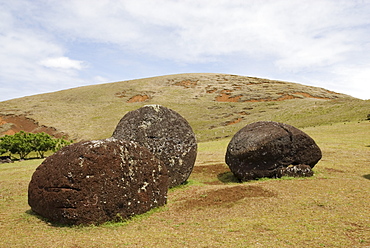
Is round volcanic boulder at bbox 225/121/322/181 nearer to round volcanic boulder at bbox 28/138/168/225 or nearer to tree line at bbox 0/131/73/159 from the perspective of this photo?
round volcanic boulder at bbox 28/138/168/225

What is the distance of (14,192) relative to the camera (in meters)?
13.8

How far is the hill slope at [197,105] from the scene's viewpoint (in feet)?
163

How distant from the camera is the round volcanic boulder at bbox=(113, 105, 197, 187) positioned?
525 inches

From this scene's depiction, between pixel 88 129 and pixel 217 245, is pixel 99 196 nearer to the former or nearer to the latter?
pixel 217 245

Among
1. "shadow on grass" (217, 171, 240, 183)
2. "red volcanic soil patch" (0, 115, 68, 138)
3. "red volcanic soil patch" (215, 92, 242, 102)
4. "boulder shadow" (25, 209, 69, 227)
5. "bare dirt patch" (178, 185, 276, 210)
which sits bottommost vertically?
"shadow on grass" (217, 171, 240, 183)

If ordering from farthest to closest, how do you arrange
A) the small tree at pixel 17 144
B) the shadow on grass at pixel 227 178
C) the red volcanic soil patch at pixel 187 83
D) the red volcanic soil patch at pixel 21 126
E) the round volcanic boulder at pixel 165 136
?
the red volcanic soil patch at pixel 187 83, the red volcanic soil patch at pixel 21 126, the small tree at pixel 17 144, the shadow on grass at pixel 227 178, the round volcanic boulder at pixel 165 136

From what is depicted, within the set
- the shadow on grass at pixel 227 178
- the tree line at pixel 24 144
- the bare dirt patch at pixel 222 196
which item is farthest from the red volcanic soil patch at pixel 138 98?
the bare dirt patch at pixel 222 196

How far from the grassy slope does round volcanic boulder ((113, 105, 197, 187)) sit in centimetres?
110

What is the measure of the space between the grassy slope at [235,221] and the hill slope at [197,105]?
30334mm

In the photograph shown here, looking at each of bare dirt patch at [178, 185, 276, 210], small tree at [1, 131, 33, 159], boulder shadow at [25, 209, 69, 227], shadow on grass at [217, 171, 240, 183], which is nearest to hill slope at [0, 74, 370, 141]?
small tree at [1, 131, 33, 159]

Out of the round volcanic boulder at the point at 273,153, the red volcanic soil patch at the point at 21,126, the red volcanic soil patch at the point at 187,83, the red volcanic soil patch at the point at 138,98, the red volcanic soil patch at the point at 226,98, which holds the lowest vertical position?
the round volcanic boulder at the point at 273,153

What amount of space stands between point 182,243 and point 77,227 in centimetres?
333

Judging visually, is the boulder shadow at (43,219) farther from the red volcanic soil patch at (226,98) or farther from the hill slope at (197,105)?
the red volcanic soil patch at (226,98)

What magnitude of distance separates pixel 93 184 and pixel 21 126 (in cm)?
6073
